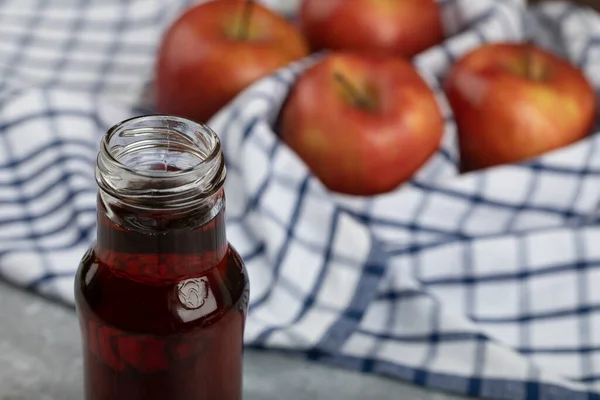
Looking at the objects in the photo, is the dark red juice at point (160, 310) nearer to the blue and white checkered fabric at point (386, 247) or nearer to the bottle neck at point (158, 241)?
the bottle neck at point (158, 241)

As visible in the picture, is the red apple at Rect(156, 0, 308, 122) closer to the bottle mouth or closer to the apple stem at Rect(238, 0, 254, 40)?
the apple stem at Rect(238, 0, 254, 40)

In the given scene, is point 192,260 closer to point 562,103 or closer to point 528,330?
point 528,330

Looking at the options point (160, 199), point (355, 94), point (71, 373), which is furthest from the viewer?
point (355, 94)

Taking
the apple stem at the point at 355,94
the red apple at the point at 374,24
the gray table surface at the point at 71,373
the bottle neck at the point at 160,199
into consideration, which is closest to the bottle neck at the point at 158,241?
the bottle neck at the point at 160,199

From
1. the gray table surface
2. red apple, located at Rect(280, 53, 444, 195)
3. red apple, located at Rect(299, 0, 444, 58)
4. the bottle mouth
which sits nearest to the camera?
the bottle mouth

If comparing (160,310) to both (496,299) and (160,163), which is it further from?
(496,299)

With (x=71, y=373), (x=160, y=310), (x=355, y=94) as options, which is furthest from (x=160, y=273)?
(x=355, y=94)

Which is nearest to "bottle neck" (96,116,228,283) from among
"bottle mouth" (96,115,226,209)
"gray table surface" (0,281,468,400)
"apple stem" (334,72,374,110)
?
"bottle mouth" (96,115,226,209)
